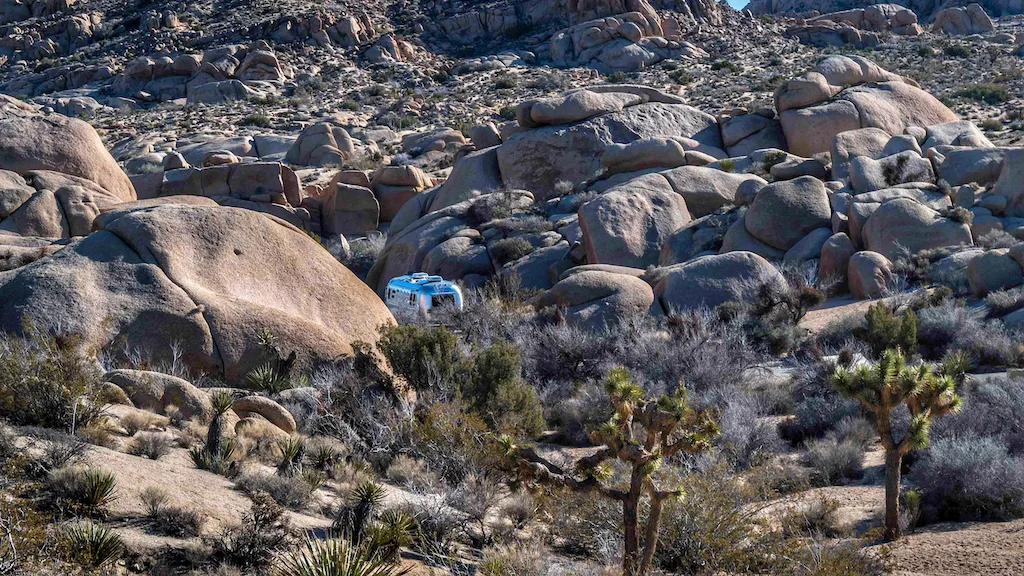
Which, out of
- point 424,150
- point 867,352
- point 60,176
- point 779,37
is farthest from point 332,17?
point 867,352

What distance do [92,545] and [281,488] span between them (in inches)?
83.0

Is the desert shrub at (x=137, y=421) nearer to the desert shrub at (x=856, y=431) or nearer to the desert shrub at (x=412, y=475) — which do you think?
the desert shrub at (x=412, y=475)

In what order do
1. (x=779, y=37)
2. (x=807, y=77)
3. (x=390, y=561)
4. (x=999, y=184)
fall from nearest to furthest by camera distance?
1. (x=390, y=561)
2. (x=999, y=184)
3. (x=807, y=77)
4. (x=779, y=37)

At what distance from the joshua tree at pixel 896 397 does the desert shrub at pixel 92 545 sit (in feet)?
20.2

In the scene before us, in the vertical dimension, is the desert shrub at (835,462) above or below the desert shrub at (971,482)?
below

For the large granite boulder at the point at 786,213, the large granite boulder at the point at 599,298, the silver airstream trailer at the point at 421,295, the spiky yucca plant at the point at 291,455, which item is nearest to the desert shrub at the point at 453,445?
the spiky yucca plant at the point at 291,455

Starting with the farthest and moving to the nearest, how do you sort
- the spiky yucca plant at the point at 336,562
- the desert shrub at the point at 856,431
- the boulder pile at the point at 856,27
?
the boulder pile at the point at 856,27 < the desert shrub at the point at 856,431 < the spiky yucca plant at the point at 336,562

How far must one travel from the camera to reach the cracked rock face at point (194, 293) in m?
11.8

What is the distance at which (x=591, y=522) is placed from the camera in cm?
758

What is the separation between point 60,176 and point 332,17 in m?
44.0

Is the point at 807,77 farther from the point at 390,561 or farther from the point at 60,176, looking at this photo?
the point at 390,561

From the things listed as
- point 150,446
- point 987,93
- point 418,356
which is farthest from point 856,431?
point 987,93

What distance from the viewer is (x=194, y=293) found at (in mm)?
12438

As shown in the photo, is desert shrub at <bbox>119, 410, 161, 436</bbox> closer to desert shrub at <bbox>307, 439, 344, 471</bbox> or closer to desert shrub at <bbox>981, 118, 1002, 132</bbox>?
desert shrub at <bbox>307, 439, 344, 471</bbox>
